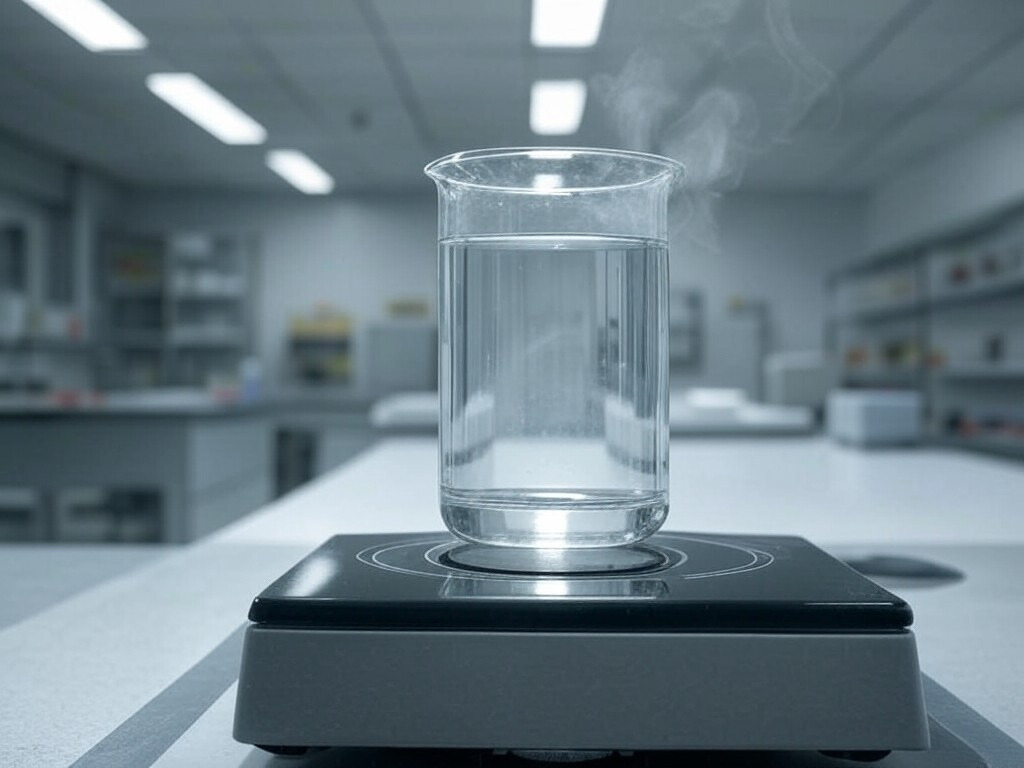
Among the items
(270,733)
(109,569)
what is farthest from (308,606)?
(109,569)

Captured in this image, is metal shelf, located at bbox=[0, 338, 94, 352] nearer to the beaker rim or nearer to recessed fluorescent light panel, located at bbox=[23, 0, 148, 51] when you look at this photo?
recessed fluorescent light panel, located at bbox=[23, 0, 148, 51]

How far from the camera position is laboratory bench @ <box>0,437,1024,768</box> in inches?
17.4

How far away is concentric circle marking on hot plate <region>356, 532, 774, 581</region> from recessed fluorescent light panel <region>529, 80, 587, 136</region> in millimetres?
4579

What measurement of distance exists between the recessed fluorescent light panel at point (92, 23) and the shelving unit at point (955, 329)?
4.47 meters

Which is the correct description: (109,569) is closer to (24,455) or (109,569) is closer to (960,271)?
(24,455)

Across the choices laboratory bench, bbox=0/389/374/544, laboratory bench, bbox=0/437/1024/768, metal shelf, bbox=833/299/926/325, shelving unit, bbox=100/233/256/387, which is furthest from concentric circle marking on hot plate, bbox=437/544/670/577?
shelving unit, bbox=100/233/256/387

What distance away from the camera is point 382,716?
Answer: 1.20ft

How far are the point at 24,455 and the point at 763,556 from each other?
354 cm

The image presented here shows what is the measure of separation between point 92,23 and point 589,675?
4.52 m

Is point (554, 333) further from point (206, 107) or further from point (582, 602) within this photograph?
point (206, 107)

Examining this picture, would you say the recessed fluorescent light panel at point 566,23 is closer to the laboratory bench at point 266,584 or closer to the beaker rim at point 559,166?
the laboratory bench at point 266,584

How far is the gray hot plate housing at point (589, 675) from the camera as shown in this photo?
0.36m

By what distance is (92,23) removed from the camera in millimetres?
4168

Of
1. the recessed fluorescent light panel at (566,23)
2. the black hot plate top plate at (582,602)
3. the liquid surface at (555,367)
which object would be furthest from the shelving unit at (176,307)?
the black hot plate top plate at (582,602)
